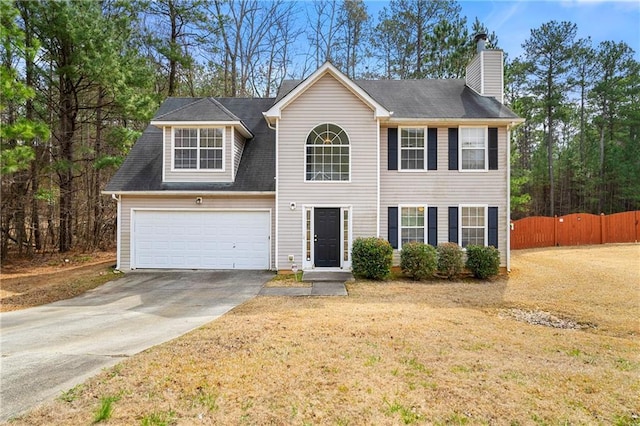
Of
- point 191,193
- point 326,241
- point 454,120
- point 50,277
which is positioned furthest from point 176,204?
point 454,120

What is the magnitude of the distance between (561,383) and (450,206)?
8.60 meters

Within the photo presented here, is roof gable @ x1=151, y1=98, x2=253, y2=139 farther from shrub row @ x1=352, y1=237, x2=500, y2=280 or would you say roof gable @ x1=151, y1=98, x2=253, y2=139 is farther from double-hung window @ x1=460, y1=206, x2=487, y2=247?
double-hung window @ x1=460, y1=206, x2=487, y2=247

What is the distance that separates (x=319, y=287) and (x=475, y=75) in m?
10.6

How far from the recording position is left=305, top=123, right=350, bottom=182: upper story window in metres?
11.9

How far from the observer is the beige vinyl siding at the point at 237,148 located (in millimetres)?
12773

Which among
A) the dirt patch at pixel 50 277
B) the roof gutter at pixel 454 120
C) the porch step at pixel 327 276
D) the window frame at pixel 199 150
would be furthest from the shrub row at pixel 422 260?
the dirt patch at pixel 50 277

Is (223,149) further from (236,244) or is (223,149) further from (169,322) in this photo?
(169,322)

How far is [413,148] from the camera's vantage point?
490 inches

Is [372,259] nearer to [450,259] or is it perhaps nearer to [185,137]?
[450,259]

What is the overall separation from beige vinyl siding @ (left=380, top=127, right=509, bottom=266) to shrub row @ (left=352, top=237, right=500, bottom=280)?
1.03 m

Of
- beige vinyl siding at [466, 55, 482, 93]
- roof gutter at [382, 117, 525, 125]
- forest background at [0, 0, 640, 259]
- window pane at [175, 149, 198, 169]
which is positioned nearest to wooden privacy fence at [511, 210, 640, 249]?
forest background at [0, 0, 640, 259]

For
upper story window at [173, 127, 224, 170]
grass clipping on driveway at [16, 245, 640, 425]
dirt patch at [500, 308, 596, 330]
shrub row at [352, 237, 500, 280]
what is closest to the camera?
grass clipping on driveway at [16, 245, 640, 425]

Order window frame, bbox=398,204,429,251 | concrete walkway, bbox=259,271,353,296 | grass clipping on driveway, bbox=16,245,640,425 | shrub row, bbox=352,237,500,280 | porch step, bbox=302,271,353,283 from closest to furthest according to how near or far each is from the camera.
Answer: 1. grass clipping on driveway, bbox=16,245,640,425
2. concrete walkway, bbox=259,271,353,296
3. porch step, bbox=302,271,353,283
4. shrub row, bbox=352,237,500,280
5. window frame, bbox=398,204,429,251

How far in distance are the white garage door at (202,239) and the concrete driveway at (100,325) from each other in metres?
0.73
